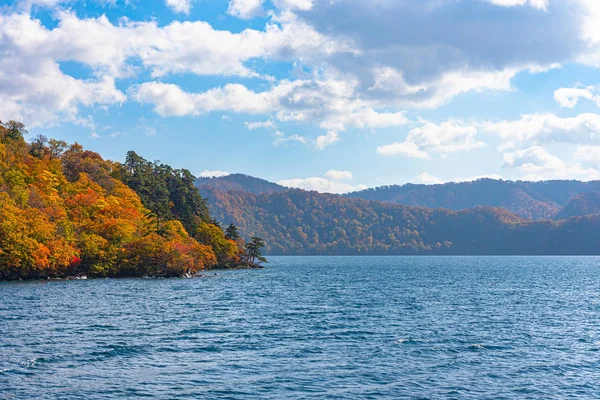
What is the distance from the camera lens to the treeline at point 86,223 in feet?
321

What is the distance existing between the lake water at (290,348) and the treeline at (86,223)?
976 inches

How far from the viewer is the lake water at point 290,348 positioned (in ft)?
101

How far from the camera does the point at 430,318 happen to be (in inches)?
2298

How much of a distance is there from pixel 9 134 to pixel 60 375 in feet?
397

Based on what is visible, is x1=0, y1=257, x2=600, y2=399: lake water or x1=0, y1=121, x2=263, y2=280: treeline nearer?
x1=0, y1=257, x2=600, y2=399: lake water

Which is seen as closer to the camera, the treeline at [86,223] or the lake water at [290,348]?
the lake water at [290,348]

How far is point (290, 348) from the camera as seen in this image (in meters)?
41.3

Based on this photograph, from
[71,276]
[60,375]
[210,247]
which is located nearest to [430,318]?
[60,375]

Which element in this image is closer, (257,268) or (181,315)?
(181,315)

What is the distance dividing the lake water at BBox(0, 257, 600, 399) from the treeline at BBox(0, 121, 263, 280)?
24.8 metres

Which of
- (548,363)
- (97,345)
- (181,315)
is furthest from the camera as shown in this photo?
(181,315)

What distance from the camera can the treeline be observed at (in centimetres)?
9781

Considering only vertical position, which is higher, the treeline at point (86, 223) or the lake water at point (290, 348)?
the treeline at point (86, 223)

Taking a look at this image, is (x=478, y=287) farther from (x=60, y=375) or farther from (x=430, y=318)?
(x=60, y=375)
